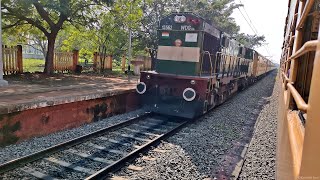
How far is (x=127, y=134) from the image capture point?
730 centimetres

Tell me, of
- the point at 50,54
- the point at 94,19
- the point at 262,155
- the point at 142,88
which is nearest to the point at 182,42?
the point at 142,88

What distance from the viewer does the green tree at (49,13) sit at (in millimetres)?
12367

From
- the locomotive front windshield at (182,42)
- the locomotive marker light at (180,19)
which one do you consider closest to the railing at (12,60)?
the locomotive front windshield at (182,42)

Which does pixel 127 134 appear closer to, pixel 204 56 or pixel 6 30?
pixel 204 56

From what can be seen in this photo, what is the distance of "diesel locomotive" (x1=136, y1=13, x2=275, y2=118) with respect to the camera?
29.7 feet

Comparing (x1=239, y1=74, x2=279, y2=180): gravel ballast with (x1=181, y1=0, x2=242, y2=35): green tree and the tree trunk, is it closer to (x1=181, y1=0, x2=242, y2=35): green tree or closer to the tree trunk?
the tree trunk

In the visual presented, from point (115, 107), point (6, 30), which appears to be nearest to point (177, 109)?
point (115, 107)

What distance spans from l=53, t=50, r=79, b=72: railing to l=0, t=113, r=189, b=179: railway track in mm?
10783

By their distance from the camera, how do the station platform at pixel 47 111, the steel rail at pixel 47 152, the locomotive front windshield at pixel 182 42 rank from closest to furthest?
the steel rail at pixel 47 152
the station platform at pixel 47 111
the locomotive front windshield at pixel 182 42

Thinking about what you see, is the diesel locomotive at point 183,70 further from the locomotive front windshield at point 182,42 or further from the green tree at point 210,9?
the green tree at point 210,9

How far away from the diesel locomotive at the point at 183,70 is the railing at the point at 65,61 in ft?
30.2

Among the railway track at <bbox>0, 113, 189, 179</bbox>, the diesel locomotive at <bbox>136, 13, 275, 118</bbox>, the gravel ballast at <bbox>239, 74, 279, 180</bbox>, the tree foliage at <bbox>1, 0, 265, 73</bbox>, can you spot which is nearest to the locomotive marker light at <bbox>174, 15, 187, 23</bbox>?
the diesel locomotive at <bbox>136, 13, 275, 118</bbox>

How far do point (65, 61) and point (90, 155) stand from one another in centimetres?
1335

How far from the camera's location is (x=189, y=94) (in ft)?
29.0
